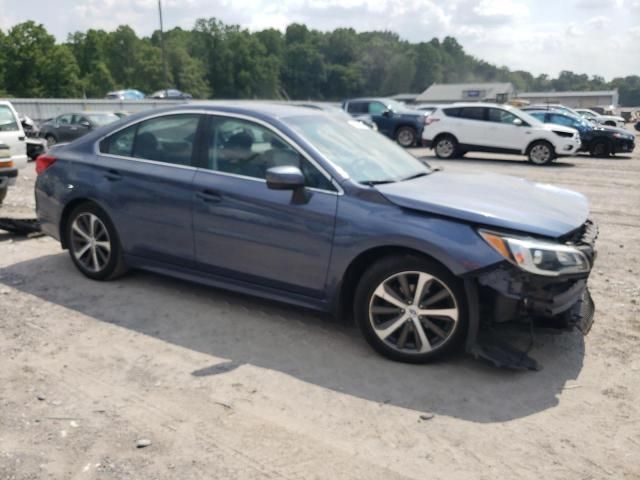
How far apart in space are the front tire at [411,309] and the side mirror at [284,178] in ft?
2.54

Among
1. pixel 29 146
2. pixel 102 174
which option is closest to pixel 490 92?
pixel 29 146

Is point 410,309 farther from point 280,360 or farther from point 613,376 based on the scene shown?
point 613,376

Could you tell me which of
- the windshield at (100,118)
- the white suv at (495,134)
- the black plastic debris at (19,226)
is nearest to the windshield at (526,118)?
the white suv at (495,134)

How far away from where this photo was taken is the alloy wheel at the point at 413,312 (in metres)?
3.95

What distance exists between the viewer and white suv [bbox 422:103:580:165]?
56.7 ft

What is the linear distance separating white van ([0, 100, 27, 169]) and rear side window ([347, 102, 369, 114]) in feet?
43.8

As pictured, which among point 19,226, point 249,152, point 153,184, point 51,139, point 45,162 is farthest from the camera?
point 51,139

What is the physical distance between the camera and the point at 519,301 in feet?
12.3

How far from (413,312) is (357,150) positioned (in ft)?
4.75

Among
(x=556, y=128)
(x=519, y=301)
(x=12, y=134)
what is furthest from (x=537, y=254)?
(x=556, y=128)

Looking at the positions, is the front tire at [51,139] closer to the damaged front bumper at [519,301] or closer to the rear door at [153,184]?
the rear door at [153,184]

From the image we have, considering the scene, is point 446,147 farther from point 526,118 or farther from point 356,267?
point 356,267

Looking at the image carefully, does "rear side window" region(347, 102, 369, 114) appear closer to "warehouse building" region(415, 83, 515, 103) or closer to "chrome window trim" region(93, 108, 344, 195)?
"chrome window trim" region(93, 108, 344, 195)

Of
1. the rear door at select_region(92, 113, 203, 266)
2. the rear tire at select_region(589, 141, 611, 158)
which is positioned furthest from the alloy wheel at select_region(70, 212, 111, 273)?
the rear tire at select_region(589, 141, 611, 158)
